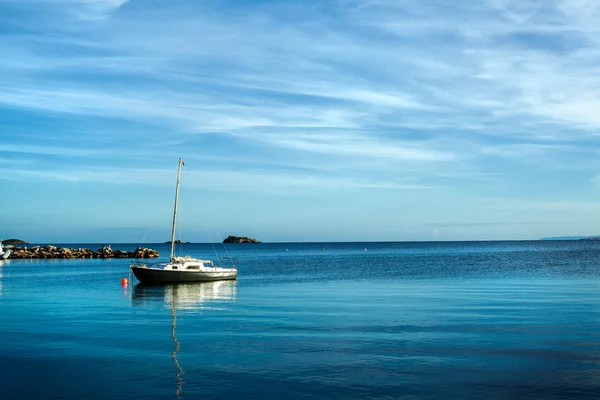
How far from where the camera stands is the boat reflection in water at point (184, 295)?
140 feet

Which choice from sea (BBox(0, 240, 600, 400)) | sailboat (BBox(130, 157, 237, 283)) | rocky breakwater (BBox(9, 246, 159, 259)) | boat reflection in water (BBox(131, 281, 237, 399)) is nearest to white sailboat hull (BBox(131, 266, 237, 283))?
sailboat (BBox(130, 157, 237, 283))

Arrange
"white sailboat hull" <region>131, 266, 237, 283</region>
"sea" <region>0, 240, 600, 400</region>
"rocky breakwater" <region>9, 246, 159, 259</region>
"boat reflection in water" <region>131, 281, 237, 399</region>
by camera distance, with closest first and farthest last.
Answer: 1. "sea" <region>0, 240, 600, 400</region>
2. "boat reflection in water" <region>131, 281, 237, 399</region>
3. "white sailboat hull" <region>131, 266, 237, 283</region>
4. "rocky breakwater" <region>9, 246, 159, 259</region>

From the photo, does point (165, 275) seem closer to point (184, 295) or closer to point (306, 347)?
point (184, 295)

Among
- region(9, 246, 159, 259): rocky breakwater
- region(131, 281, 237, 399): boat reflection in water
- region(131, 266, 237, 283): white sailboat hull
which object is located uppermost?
region(131, 266, 237, 283): white sailboat hull

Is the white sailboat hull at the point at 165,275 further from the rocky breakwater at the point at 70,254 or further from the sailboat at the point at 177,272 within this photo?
the rocky breakwater at the point at 70,254

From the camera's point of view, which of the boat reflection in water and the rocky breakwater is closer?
the boat reflection in water

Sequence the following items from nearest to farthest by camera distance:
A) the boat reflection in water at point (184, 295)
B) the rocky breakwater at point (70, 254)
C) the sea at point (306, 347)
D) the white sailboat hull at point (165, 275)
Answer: the sea at point (306, 347), the boat reflection in water at point (184, 295), the white sailboat hull at point (165, 275), the rocky breakwater at point (70, 254)

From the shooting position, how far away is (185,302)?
148 ft

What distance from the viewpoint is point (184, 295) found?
50875 mm

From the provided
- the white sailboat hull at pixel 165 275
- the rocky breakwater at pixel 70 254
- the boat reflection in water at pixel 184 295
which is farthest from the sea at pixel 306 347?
the rocky breakwater at pixel 70 254

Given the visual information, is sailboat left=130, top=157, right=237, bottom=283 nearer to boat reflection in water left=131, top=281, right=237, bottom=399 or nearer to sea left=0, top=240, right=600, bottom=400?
boat reflection in water left=131, top=281, right=237, bottom=399

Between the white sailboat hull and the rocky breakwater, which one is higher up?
the white sailboat hull

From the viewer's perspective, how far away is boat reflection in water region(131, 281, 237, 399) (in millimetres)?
42812

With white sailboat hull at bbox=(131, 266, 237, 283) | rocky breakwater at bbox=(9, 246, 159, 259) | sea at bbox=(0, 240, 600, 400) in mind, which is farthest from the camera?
rocky breakwater at bbox=(9, 246, 159, 259)
